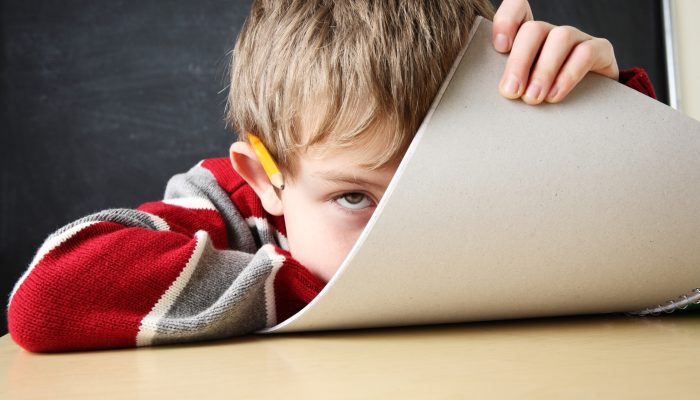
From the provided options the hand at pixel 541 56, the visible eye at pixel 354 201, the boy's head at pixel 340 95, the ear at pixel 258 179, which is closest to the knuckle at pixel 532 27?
the hand at pixel 541 56

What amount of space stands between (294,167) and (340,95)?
114mm

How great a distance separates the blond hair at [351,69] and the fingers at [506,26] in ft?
0.33

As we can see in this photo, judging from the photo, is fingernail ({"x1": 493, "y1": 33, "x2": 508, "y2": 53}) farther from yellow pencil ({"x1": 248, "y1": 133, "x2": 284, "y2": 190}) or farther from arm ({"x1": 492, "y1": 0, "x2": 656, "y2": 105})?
yellow pencil ({"x1": 248, "y1": 133, "x2": 284, "y2": 190})

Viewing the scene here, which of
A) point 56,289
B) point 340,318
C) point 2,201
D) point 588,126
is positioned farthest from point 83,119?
point 588,126

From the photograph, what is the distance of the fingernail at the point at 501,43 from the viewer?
567mm

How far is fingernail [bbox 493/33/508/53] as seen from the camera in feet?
1.86

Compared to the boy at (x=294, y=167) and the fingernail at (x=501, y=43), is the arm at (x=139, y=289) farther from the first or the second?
the fingernail at (x=501, y=43)

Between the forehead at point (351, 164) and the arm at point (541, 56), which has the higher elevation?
the arm at point (541, 56)

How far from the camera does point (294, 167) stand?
2.44 feet

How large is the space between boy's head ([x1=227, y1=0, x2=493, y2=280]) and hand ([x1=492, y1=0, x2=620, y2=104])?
4.2 inches

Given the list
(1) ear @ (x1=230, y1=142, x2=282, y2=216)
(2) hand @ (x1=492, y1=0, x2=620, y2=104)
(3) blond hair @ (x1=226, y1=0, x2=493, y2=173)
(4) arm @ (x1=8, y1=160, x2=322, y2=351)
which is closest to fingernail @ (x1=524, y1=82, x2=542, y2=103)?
(2) hand @ (x1=492, y1=0, x2=620, y2=104)

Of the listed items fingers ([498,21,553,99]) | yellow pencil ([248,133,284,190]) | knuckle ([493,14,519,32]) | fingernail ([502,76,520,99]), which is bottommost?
yellow pencil ([248,133,284,190])

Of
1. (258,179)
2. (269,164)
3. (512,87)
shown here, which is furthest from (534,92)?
(258,179)

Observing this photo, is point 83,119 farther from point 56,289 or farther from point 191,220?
point 56,289
